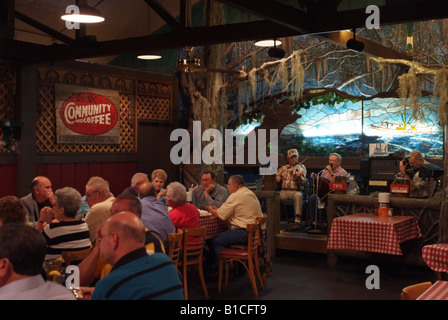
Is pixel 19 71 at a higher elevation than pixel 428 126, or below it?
higher

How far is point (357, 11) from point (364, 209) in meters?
3.05

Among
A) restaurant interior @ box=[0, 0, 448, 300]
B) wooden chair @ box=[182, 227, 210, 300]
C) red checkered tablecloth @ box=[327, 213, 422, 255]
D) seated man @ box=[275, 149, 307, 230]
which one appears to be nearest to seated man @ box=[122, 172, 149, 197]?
wooden chair @ box=[182, 227, 210, 300]

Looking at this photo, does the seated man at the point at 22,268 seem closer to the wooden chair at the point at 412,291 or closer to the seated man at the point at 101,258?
the seated man at the point at 101,258

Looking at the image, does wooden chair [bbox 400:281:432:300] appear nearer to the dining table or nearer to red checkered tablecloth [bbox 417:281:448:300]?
red checkered tablecloth [bbox 417:281:448:300]

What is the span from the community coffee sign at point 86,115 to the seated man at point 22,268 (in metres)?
6.71

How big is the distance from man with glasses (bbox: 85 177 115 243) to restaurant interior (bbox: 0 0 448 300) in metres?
1.64

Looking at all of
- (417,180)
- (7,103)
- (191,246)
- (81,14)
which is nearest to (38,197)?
(191,246)

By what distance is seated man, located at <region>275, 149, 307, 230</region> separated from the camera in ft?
29.2

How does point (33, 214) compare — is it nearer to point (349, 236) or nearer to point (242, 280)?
point (242, 280)

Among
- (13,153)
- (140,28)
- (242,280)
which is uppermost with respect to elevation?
(140,28)

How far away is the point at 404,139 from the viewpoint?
9.64 metres

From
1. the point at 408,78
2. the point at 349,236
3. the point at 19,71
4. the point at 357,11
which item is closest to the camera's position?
the point at 357,11

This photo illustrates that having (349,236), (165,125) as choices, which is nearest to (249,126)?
(165,125)
